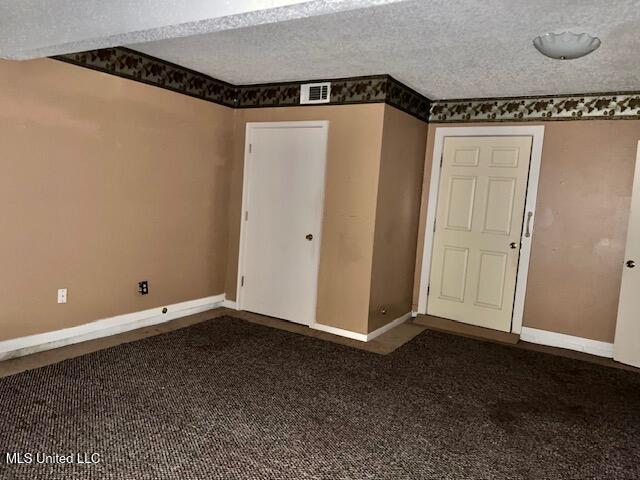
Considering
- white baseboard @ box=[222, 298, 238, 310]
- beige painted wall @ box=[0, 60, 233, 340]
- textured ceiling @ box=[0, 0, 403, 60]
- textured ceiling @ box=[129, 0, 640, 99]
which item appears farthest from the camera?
white baseboard @ box=[222, 298, 238, 310]

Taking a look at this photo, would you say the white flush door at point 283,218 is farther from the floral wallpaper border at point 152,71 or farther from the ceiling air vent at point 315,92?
the floral wallpaper border at point 152,71

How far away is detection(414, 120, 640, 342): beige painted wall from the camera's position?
164 inches

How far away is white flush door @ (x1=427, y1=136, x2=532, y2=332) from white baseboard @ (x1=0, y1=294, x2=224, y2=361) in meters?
2.39

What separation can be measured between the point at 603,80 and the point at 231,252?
3.58m


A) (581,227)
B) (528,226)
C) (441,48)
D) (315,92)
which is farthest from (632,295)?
(315,92)

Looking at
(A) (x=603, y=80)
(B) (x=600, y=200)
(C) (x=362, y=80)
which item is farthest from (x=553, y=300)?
(C) (x=362, y=80)

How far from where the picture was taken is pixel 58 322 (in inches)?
140

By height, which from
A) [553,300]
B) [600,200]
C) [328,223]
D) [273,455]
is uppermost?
[600,200]

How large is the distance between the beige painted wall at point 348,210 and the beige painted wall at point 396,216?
0.07 meters

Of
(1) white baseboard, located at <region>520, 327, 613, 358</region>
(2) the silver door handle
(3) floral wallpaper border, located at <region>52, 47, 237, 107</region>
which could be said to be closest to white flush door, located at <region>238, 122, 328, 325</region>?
(3) floral wallpaper border, located at <region>52, 47, 237, 107</region>

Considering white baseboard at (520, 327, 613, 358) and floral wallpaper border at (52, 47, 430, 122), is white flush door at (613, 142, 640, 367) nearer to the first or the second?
white baseboard at (520, 327, 613, 358)

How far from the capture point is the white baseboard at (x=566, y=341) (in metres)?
4.24

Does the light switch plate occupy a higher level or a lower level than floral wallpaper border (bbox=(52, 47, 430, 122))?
lower

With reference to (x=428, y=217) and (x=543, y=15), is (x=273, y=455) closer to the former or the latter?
(x=543, y=15)
